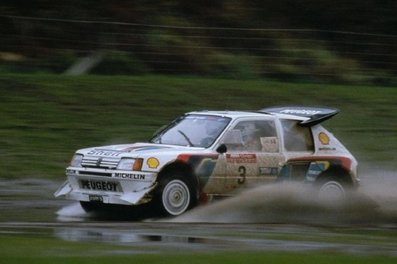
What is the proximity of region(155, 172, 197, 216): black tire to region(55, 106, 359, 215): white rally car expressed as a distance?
1 cm

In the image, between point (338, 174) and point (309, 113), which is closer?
point (338, 174)

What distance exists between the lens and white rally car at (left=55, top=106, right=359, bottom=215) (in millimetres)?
16312

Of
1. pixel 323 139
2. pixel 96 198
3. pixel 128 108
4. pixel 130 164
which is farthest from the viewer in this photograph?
pixel 128 108

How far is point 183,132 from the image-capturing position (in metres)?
17.5

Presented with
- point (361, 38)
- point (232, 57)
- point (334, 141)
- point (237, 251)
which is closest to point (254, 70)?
point (232, 57)

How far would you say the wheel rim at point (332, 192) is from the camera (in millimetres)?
17969

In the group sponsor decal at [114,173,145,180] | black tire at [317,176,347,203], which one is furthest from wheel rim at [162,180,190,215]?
black tire at [317,176,347,203]

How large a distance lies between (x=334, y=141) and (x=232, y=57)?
473 inches

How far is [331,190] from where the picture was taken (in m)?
18.1

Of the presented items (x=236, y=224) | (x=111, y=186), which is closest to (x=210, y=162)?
(x=236, y=224)

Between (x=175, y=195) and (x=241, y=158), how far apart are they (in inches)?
47.0

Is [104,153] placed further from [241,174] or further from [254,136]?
[254,136]

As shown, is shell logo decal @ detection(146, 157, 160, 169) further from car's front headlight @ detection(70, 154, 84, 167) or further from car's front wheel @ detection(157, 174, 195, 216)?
car's front headlight @ detection(70, 154, 84, 167)

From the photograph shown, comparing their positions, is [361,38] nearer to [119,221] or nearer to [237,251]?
[119,221]
